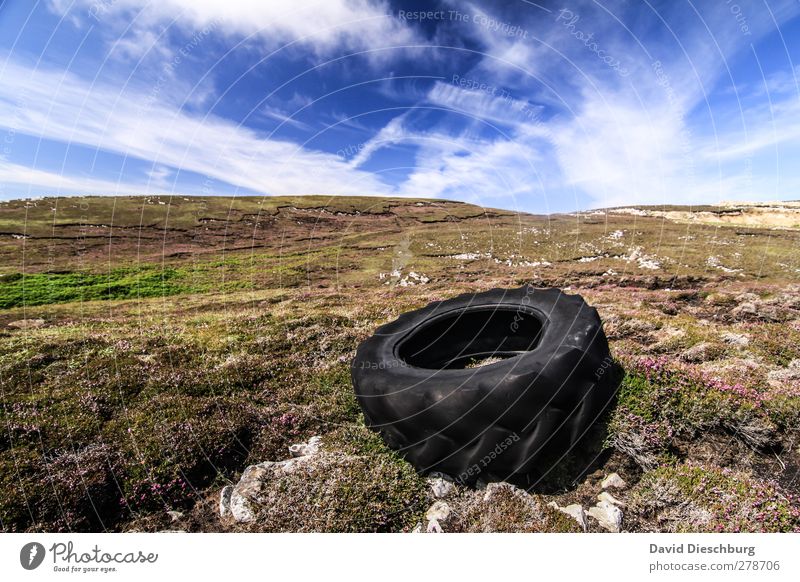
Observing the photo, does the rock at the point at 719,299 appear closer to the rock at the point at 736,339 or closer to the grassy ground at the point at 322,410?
the grassy ground at the point at 322,410

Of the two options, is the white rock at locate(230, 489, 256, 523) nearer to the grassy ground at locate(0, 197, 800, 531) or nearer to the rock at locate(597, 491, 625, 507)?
the grassy ground at locate(0, 197, 800, 531)

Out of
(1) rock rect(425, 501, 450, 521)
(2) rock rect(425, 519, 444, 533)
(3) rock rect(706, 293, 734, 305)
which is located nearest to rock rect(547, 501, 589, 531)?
(1) rock rect(425, 501, 450, 521)

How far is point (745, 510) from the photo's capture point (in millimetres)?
4391

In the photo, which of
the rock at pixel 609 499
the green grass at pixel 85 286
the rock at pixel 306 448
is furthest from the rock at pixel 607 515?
the green grass at pixel 85 286

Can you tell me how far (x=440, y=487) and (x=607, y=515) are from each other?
7.35ft

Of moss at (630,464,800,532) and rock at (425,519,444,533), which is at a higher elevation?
moss at (630,464,800,532)

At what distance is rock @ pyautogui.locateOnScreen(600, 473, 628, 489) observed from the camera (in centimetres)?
533

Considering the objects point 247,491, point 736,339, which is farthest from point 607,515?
point 736,339

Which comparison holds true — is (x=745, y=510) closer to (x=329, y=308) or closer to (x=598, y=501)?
(x=598, y=501)

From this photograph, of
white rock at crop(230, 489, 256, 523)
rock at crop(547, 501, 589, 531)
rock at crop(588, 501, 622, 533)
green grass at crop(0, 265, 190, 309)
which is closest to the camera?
rock at crop(547, 501, 589, 531)

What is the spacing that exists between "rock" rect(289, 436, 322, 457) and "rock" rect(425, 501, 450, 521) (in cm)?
245

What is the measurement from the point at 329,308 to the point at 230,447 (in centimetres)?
1130

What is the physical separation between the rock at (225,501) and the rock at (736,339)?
41.2 feet
